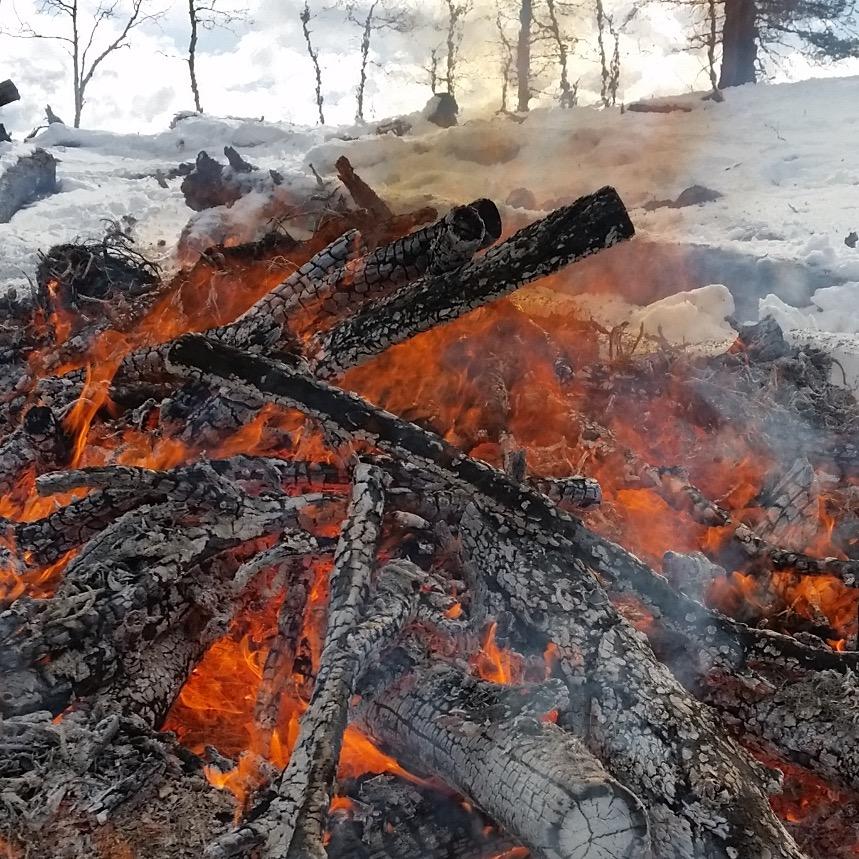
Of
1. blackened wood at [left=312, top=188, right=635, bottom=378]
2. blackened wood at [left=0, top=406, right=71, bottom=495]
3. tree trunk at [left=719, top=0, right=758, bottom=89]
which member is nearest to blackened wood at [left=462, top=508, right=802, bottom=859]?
blackened wood at [left=312, top=188, right=635, bottom=378]

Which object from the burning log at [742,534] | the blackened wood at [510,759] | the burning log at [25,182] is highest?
the burning log at [25,182]

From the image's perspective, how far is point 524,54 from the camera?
62.7ft

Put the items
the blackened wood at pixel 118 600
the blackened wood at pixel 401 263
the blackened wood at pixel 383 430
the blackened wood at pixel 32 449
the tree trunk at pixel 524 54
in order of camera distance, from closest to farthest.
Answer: the blackened wood at pixel 118 600 < the blackened wood at pixel 383 430 < the blackened wood at pixel 401 263 < the blackened wood at pixel 32 449 < the tree trunk at pixel 524 54

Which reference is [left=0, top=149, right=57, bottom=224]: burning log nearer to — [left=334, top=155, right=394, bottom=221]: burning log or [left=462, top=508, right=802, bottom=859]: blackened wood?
[left=334, top=155, right=394, bottom=221]: burning log

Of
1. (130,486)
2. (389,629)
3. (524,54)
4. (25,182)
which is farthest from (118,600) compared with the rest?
(524,54)

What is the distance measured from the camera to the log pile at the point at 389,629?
174 centimetres

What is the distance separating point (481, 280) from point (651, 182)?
7.07m

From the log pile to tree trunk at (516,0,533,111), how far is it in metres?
17.4

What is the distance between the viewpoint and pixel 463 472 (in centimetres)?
254

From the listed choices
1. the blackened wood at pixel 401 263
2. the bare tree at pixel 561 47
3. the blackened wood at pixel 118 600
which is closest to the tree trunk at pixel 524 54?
the bare tree at pixel 561 47

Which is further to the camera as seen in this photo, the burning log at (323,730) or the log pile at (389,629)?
the log pile at (389,629)

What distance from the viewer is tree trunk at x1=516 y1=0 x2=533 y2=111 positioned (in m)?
18.8

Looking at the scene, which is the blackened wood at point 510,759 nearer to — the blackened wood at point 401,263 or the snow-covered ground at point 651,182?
the blackened wood at point 401,263

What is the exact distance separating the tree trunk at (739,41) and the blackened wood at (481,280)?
47.1 feet
